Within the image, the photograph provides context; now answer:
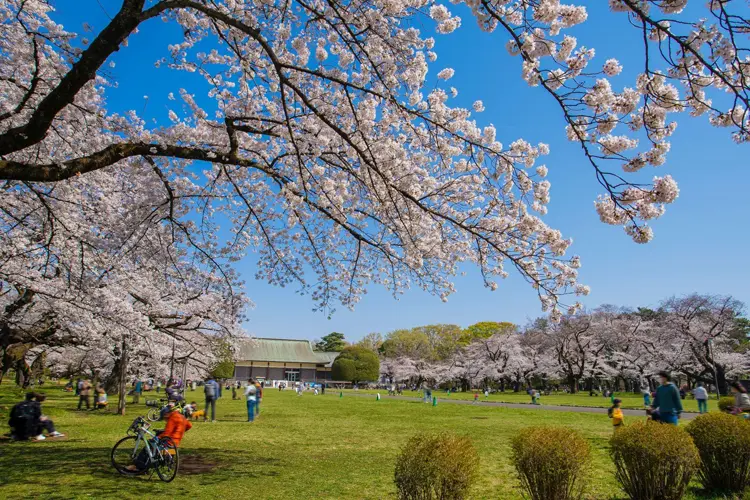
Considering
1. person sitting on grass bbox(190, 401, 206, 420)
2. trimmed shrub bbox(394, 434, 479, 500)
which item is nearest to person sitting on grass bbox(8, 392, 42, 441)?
person sitting on grass bbox(190, 401, 206, 420)

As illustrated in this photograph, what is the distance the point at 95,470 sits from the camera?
7320mm

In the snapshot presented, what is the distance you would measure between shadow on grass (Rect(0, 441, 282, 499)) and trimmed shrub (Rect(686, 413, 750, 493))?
6.25m

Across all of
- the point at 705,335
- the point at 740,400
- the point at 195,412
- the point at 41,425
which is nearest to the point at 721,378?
the point at 705,335

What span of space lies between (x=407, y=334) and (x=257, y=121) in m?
71.7

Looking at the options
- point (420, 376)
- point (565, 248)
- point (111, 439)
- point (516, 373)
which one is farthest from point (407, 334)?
point (565, 248)

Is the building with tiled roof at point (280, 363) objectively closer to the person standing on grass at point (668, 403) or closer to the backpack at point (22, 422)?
the backpack at point (22, 422)

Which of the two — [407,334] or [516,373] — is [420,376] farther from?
[516,373]

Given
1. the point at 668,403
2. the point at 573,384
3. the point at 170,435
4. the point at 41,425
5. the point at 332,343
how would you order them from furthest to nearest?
the point at 332,343 < the point at 573,384 < the point at 41,425 < the point at 668,403 < the point at 170,435

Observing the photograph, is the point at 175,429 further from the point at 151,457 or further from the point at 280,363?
the point at 280,363

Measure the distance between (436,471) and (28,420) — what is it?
11.1m

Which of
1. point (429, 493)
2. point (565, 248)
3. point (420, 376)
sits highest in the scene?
point (565, 248)

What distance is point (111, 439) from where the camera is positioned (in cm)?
1113

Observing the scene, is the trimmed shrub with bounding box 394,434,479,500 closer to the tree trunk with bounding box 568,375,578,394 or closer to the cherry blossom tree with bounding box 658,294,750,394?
the cherry blossom tree with bounding box 658,294,750,394

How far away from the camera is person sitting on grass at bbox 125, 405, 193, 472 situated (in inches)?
276
